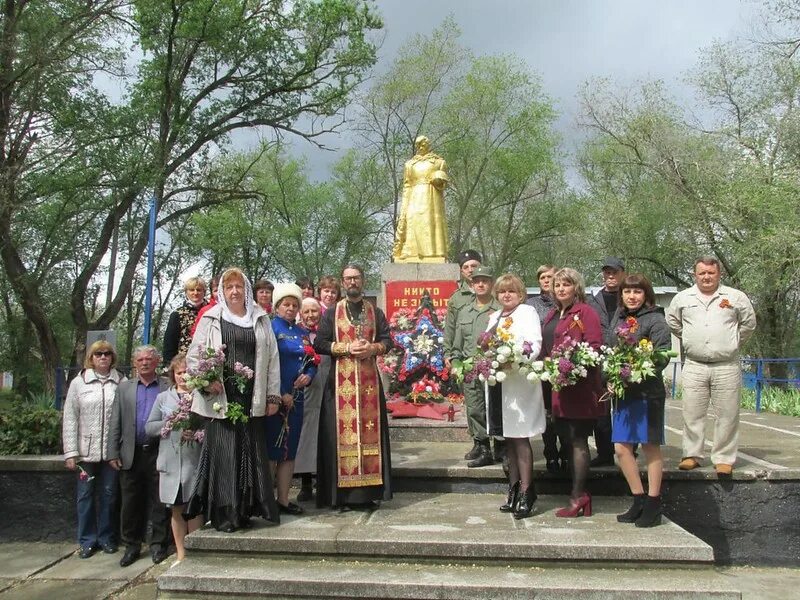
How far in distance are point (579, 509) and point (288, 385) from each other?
7.35 ft

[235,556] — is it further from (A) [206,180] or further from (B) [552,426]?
(A) [206,180]

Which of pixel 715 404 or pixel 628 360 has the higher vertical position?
pixel 628 360

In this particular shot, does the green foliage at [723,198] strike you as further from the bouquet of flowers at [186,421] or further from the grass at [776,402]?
the bouquet of flowers at [186,421]

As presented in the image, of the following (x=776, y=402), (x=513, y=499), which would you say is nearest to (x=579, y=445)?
(x=513, y=499)

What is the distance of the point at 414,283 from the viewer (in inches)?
385

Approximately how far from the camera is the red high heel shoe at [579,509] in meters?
4.69

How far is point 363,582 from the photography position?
386 cm

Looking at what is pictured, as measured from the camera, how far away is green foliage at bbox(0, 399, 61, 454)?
6.27m

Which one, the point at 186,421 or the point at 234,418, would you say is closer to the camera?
the point at 234,418

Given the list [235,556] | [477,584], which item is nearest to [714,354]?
[477,584]

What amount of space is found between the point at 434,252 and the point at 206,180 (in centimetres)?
1103

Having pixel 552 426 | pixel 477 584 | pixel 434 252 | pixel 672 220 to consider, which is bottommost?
pixel 477 584

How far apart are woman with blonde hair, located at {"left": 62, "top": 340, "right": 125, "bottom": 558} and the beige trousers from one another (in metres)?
4.66

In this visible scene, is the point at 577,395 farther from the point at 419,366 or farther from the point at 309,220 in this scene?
the point at 309,220
